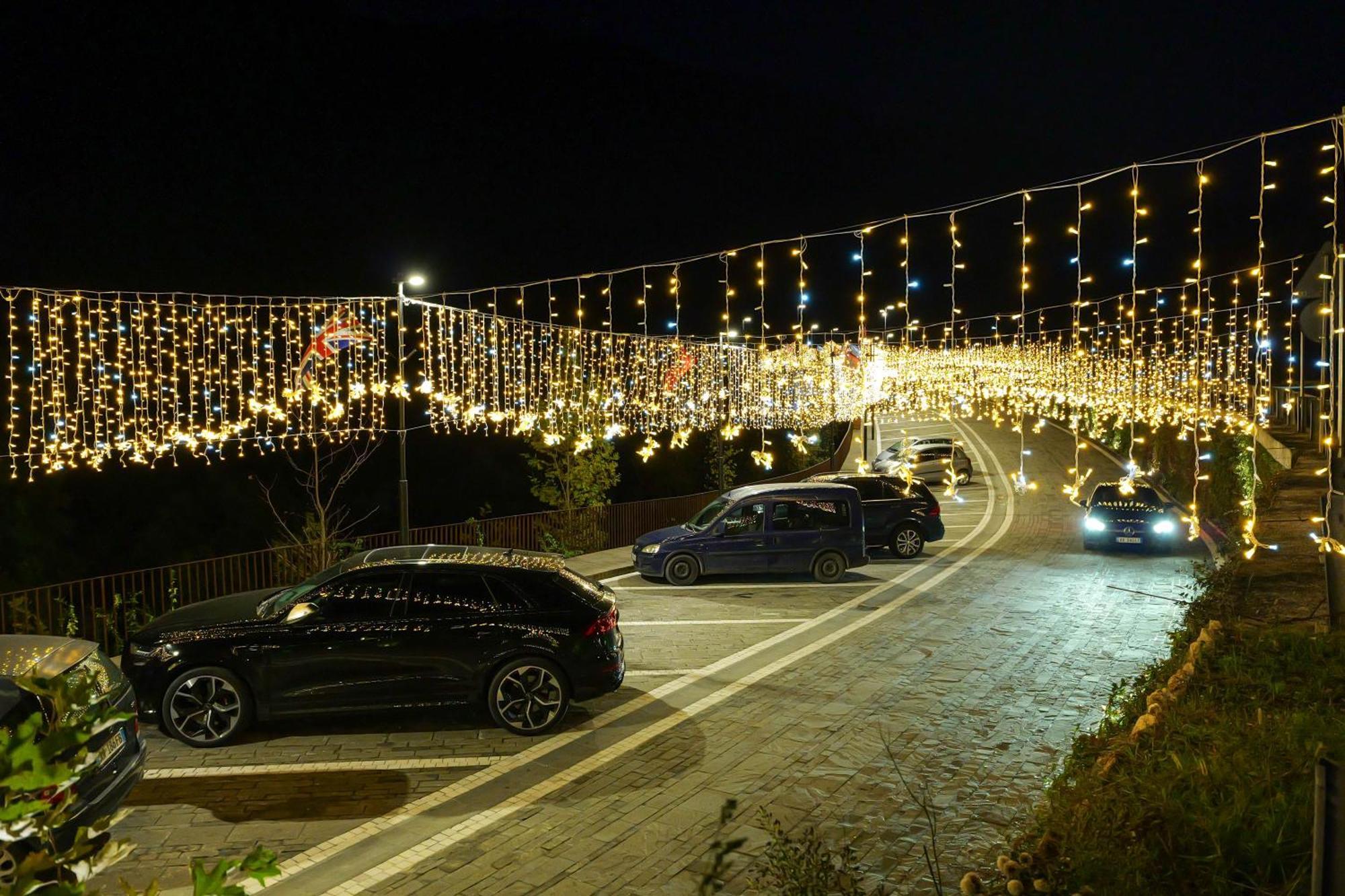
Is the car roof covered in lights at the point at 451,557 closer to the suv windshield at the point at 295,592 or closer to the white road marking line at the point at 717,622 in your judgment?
the suv windshield at the point at 295,592

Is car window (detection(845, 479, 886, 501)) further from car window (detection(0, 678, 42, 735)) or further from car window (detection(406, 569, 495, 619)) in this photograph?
car window (detection(0, 678, 42, 735))

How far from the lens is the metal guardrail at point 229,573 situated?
11852 mm

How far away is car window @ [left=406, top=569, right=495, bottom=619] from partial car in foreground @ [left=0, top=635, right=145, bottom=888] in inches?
95.3

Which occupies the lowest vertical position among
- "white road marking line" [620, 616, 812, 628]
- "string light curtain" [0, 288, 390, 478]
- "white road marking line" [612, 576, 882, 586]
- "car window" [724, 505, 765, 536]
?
"white road marking line" [620, 616, 812, 628]

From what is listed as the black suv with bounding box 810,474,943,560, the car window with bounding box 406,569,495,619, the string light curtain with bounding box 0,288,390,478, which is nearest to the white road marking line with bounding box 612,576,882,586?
the black suv with bounding box 810,474,943,560

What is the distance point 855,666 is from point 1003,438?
149 ft

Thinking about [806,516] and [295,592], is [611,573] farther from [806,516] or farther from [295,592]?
[295,592]

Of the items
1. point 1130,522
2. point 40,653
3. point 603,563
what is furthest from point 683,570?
point 40,653

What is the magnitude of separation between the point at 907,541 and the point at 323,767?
14.4m

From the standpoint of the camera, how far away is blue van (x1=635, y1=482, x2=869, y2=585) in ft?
55.4

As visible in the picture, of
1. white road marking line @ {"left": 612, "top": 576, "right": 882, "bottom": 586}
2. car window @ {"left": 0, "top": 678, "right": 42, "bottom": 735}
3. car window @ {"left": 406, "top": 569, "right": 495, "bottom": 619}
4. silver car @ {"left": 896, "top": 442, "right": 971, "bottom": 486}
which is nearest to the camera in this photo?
car window @ {"left": 0, "top": 678, "right": 42, "bottom": 735}

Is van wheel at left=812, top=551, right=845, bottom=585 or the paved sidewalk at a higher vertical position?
van wheel at left=812, top=551, right=845, bottom=585

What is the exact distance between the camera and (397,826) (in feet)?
21.9

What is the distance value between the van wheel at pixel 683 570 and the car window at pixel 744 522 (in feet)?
2.50
